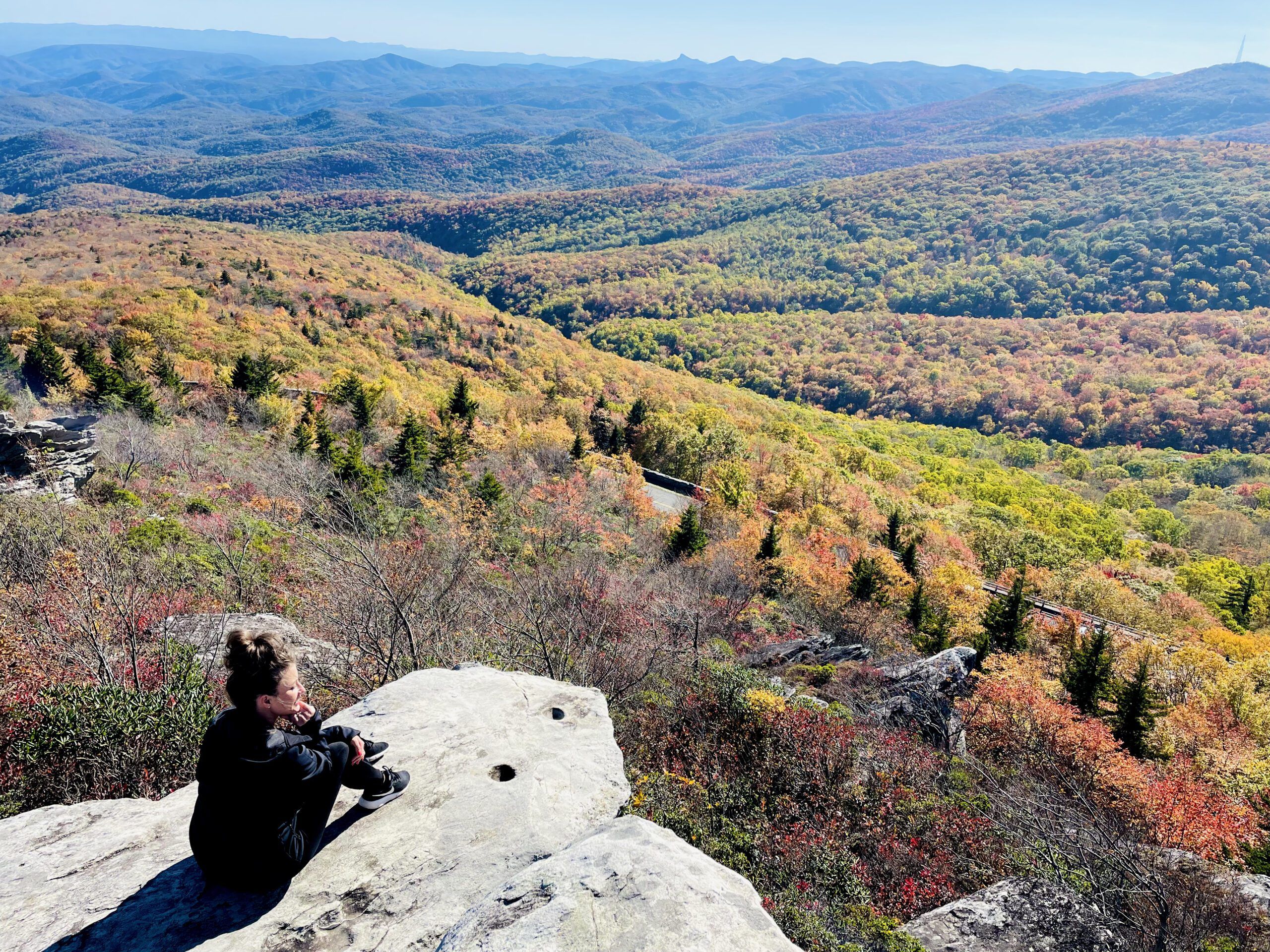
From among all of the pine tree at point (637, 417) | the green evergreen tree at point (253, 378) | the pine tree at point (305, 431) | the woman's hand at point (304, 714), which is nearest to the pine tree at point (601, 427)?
the pine tree at point (637, 417)

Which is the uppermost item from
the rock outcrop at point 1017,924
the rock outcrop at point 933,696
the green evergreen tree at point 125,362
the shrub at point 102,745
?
the shrub at point 102,745

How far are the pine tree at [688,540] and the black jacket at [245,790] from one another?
25.4 metres

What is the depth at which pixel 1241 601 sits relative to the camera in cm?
4544

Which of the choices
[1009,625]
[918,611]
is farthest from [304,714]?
[918,611]

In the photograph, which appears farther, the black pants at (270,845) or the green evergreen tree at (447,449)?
the green evergreen tree at (447,449)

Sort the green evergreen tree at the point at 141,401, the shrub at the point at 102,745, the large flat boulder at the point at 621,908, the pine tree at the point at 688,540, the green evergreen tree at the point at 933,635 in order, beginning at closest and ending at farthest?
the large flat boulder at the point at 621,908 → the shrub at the point at 102,745 → the green evergreen tree at the point at 141,401 → the green evergreen tree at the point at 933,635 → the pine tree at the point at 688,540

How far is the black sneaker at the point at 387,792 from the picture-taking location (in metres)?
5.57

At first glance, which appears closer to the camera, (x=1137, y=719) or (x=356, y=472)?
(x=1137, y=719)

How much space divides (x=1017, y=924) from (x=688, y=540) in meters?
21.8

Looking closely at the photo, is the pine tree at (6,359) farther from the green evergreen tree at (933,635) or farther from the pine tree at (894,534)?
the pine tree at (894,534)

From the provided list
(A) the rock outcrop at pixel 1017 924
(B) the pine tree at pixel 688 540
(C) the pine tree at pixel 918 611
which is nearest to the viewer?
(A) the rock outcrop at pixel 1017 924

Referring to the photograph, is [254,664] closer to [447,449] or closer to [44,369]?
[447,449]

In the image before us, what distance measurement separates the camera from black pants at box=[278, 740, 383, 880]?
462 centimetres

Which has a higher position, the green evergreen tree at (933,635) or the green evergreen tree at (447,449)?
the green evergreen tree at (447,449)
